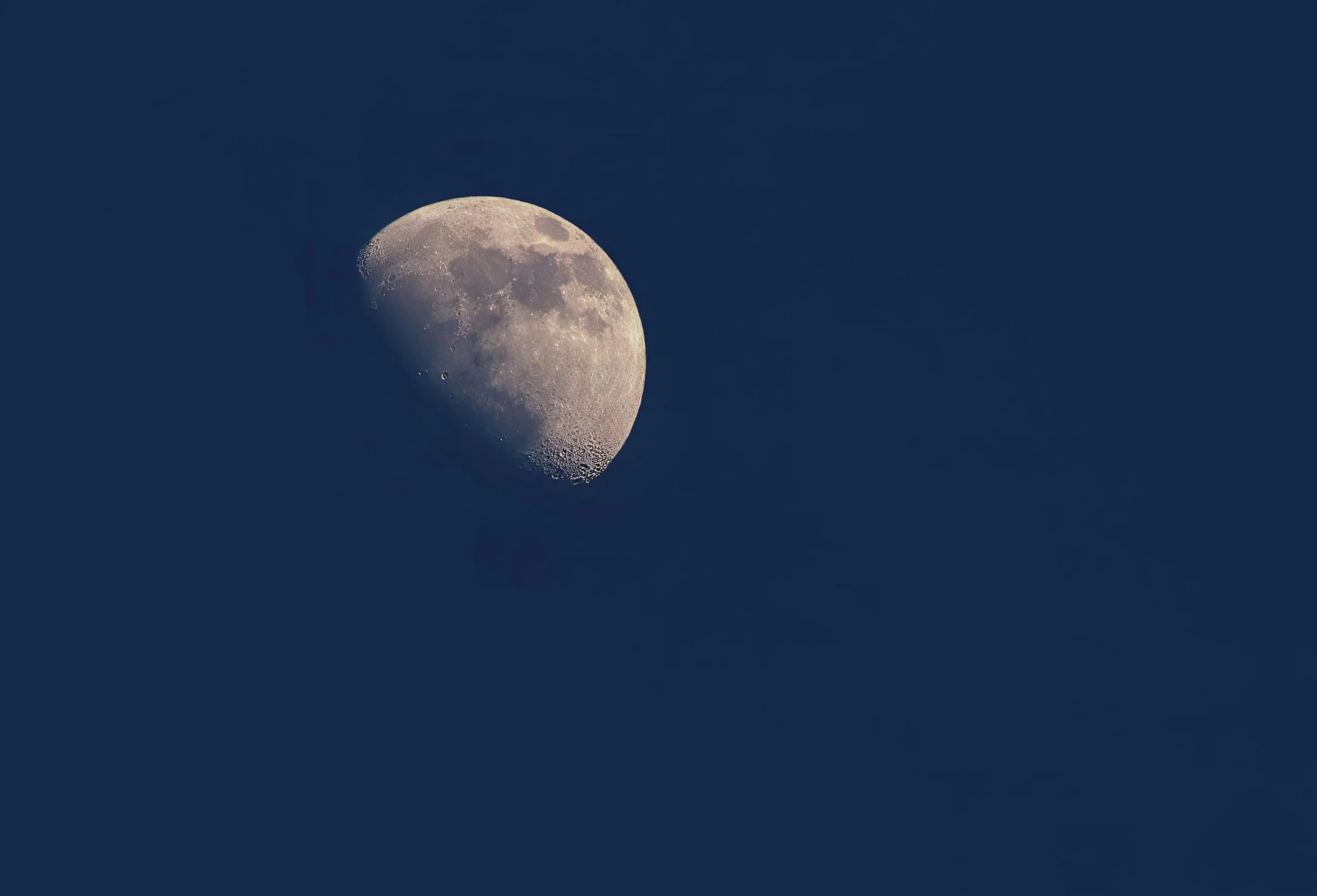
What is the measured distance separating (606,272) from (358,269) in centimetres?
888

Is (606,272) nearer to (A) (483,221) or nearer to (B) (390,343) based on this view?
(A) (483,221)

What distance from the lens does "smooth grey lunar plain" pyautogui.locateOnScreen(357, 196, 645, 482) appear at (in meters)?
30.6

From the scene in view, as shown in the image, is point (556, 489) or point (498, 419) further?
point (556, 489)

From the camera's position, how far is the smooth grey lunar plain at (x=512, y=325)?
30641mm

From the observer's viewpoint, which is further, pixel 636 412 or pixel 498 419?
pixel 636 412

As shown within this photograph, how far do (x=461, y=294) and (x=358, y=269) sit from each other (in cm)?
468

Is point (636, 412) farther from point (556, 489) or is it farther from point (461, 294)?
point (461, 294)

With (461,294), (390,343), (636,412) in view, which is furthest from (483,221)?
(636,412)

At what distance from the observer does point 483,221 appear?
32781 mm

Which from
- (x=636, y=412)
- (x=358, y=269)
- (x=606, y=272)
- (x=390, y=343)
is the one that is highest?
(x=606, y=272)

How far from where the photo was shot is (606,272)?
114 ft

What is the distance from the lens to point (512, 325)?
30828 mm

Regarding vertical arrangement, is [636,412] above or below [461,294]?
above

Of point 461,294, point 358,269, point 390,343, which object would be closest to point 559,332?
point 461,294
